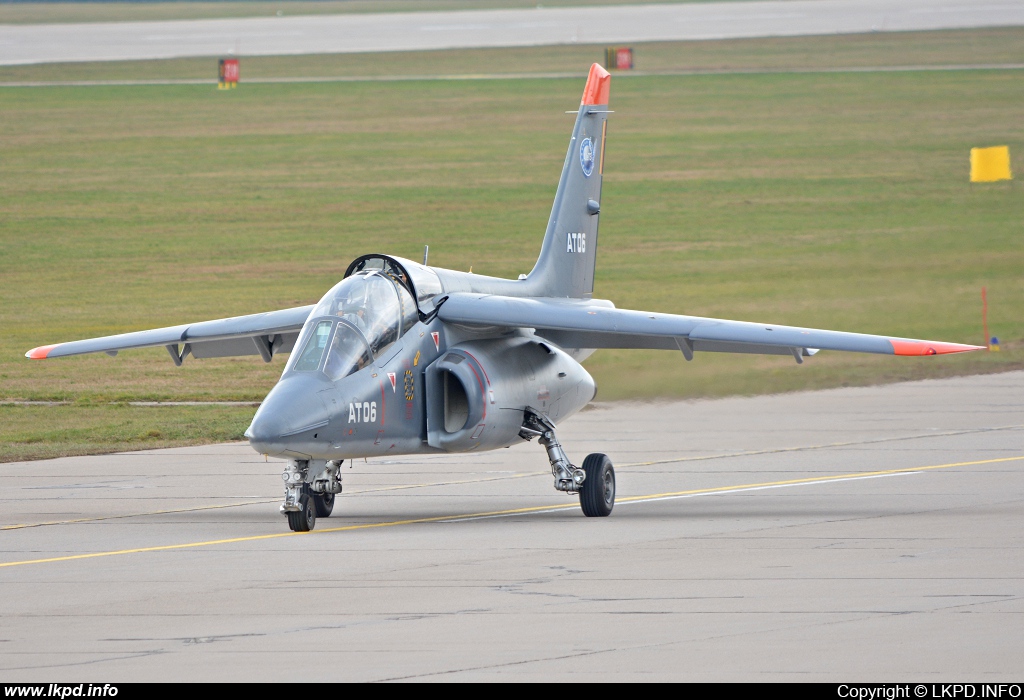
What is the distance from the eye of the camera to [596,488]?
19.0 meters

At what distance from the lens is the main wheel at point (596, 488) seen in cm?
1902

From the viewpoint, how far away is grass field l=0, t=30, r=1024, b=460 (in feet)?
112

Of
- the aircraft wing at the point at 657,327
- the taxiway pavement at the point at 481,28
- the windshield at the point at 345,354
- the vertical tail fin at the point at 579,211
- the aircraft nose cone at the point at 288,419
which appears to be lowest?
the aircraft nose cone at the point at 288,419

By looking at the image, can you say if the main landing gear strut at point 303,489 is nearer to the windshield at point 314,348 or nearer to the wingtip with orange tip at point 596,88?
the windshield at point 314,348

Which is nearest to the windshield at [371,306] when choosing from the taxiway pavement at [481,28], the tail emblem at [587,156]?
the tail emblem at [587,156]

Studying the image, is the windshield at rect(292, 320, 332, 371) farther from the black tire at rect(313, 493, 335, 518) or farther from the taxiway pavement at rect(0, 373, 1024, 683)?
the black tire at rect(313, 493, 335, 518)

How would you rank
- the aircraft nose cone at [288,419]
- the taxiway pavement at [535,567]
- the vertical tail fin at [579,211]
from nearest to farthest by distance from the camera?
1. the taxiway pavement at [535,567]
2. the aircraft nose cone at [288,419]
3. the vertical tail fin at [579,211]

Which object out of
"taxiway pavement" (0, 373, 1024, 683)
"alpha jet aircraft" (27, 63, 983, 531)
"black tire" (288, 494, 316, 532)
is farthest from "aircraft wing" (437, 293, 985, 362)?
"black tire" (288, 494, 316, 532)

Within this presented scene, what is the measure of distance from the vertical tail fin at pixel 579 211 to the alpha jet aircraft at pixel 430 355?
917 millimetres

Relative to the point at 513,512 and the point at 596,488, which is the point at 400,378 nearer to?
the point at 513,512

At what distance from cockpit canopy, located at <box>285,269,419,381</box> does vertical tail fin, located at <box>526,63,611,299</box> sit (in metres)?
4.67

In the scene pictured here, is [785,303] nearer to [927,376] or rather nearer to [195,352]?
[927,376]
